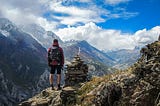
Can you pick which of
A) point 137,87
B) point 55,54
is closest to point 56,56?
point 55,54

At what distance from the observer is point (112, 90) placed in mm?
22750

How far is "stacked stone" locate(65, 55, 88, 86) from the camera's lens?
37.0 meters

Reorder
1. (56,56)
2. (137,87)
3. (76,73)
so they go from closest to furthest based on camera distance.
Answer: (137,87), (56,56), (76,73)

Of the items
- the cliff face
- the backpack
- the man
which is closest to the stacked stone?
the man

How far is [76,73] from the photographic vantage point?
38219 millimetres

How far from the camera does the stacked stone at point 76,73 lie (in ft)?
121

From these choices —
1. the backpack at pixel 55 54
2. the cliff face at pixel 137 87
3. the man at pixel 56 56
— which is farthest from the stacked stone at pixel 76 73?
the cliff face at pixel 137 87

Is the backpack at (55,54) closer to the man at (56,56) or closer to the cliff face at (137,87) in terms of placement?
the man at (56,56)

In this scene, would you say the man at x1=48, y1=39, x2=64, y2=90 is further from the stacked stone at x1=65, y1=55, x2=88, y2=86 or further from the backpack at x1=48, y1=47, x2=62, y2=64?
the stacked stone at x1=65, y1=55, x2=88, y2=86

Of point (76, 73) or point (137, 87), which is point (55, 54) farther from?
point (137, 87)

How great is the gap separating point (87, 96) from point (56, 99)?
343 centimetres

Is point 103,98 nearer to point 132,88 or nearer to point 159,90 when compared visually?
point 132,88

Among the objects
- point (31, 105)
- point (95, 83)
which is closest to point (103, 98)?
point (95, 83)

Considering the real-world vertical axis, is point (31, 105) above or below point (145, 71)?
below
